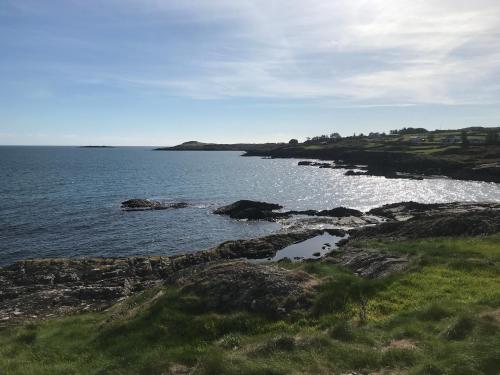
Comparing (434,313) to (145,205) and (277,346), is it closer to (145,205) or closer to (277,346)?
(277,346)

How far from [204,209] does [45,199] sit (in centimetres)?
3405

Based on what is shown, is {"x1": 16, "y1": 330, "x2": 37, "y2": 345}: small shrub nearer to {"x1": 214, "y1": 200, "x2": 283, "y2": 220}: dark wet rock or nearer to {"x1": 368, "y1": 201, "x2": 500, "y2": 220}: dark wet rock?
{"x1": 214, "y1": 200, "x2": 283, "y2": 220}: dark wet rock

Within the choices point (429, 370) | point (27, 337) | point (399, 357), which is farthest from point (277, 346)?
point (27, 337)

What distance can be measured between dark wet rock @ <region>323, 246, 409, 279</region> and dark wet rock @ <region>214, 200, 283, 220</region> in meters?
44.3

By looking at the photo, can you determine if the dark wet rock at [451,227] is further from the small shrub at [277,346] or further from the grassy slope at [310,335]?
the small shrub at [277,346]

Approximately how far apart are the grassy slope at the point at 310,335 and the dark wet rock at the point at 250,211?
165 ft

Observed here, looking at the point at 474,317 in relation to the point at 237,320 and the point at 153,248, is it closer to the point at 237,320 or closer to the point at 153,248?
the point at 237,320

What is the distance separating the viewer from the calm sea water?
Result: 57.8 meters

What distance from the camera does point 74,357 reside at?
1895cm

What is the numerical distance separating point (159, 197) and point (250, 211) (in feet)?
→ 115

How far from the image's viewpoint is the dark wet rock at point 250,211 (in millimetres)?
76688

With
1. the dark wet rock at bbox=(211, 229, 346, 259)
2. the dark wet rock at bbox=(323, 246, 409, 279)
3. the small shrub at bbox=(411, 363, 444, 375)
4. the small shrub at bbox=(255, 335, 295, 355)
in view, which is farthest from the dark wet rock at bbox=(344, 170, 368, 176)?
the small shrub at bbox=(411, 363, 444, 375)

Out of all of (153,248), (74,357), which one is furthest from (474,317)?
(153,248)

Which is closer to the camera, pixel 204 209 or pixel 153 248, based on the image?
pixel 153 248
